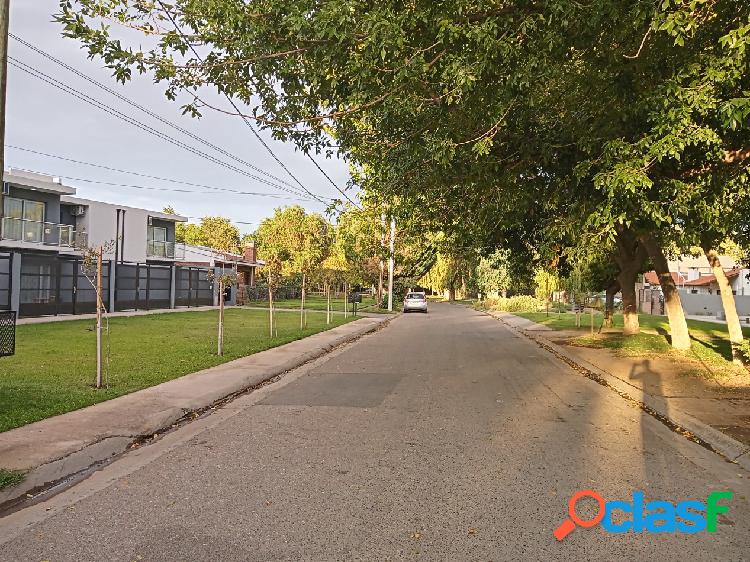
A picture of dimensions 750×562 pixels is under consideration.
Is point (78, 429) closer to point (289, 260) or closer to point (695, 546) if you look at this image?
point (695, 546)

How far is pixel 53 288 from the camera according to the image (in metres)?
23.9

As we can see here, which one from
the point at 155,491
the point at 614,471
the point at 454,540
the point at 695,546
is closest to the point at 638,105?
the point at 614,471

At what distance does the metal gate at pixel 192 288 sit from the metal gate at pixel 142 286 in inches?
50.5

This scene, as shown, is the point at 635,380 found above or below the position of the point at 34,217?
below

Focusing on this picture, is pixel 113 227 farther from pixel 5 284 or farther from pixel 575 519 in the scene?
pixel 575 519

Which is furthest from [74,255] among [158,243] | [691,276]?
[691,276]

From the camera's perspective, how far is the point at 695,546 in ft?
12.6

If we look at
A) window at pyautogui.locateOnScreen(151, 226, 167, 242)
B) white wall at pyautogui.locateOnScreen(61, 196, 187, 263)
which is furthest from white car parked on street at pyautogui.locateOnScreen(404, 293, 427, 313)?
white wall at pyautogui.locateOnScreen(61, 196, 187, 263)

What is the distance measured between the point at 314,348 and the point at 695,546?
12405 mm

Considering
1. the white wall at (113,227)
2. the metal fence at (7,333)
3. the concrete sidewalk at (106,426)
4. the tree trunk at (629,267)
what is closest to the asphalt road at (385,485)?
the concrete sidewalk at (106,426)

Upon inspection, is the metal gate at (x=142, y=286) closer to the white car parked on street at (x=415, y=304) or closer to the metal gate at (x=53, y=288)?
the metal gate at (x=53, y=288)

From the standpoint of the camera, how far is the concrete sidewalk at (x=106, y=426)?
5262mm

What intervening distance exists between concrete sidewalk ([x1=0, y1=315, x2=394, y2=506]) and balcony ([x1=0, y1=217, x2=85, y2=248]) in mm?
20237

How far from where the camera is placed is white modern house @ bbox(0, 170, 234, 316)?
2289cm
